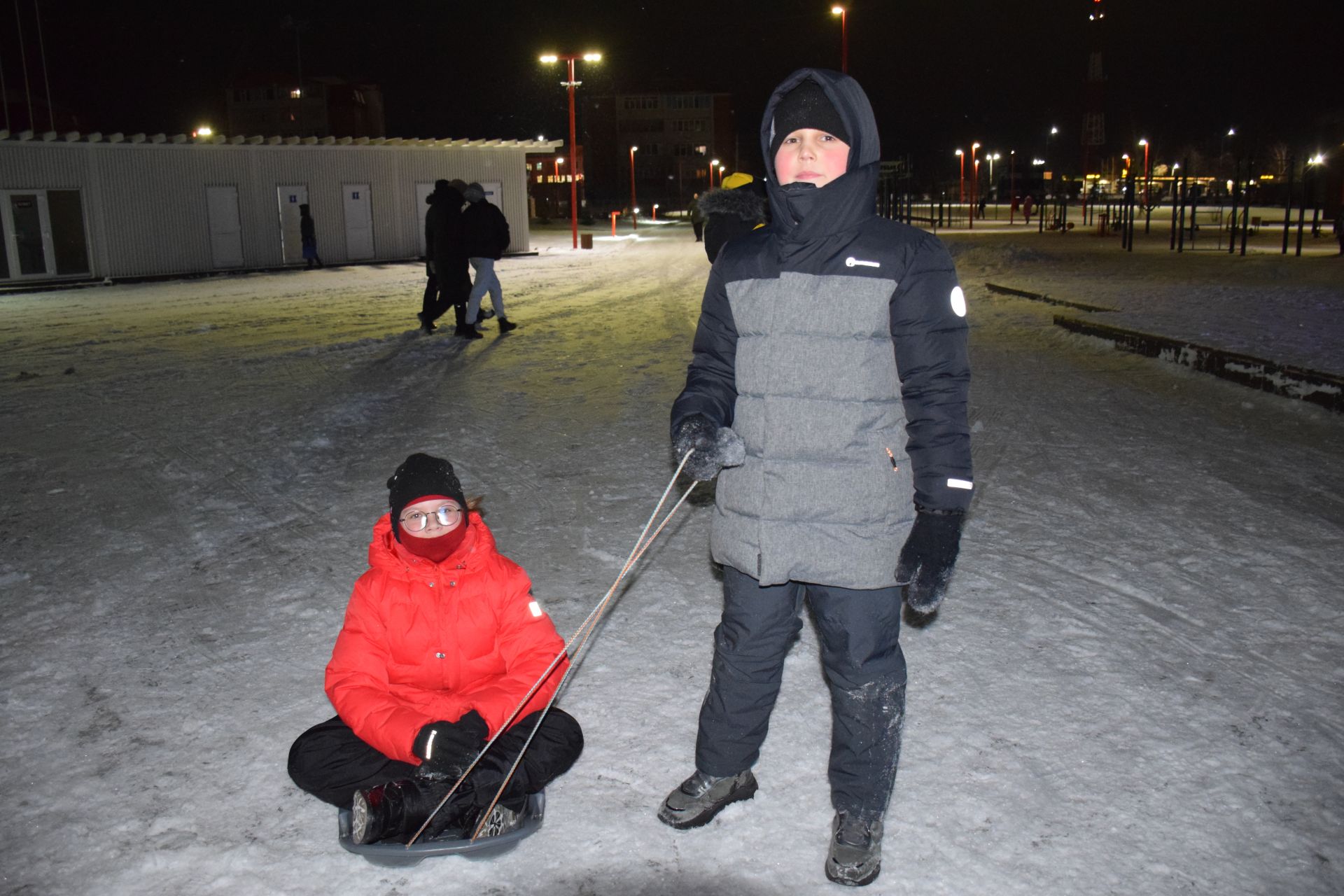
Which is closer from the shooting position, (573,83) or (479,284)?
(479,284)

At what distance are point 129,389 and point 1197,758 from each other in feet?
29.6

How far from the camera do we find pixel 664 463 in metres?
6.64

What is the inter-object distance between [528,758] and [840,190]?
1749mm

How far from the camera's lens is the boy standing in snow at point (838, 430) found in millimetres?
2455

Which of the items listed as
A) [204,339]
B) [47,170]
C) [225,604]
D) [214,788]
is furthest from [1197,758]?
[47,170]

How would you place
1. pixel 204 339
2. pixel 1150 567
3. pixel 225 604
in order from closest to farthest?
1. pixel 225 604
2. pixel 1150 567
3. pixel 204 339

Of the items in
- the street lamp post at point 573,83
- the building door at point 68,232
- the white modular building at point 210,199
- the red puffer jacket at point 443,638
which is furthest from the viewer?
the street lamp post at point 573,83

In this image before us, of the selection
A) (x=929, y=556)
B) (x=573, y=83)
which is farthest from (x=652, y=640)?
(x=573, y=83)

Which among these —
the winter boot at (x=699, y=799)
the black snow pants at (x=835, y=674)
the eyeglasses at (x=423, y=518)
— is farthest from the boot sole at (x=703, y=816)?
the eyeglasses at (x=423, y=518)

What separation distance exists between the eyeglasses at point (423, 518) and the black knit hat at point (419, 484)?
0.08ft

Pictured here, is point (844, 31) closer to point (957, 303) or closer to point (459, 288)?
point (459, 288)

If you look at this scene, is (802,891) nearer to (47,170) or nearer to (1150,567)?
(1150,567)

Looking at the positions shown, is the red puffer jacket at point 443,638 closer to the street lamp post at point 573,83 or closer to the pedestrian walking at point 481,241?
the pedestrian walking at point 481,241

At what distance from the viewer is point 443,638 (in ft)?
10.00
